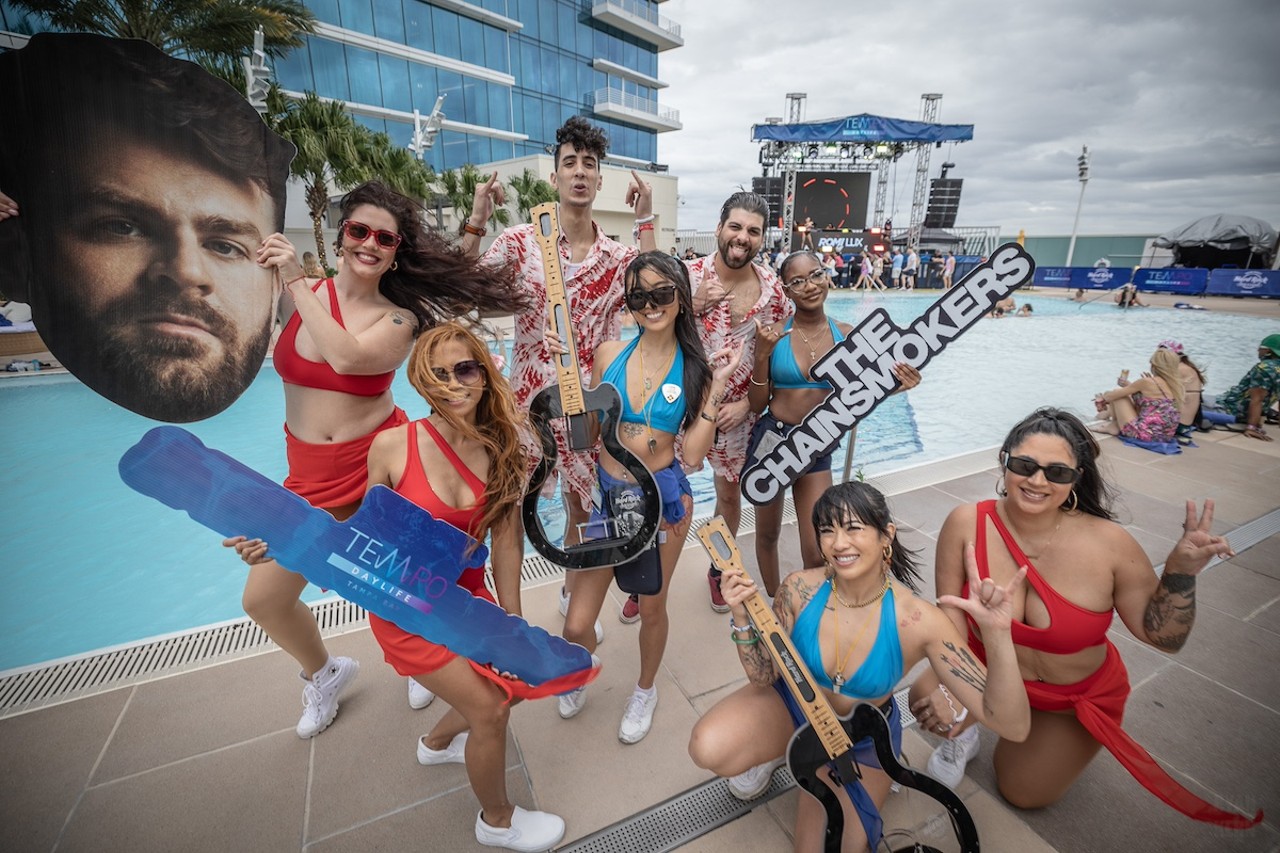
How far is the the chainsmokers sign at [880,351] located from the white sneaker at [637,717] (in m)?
1.29

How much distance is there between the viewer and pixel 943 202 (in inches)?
1363

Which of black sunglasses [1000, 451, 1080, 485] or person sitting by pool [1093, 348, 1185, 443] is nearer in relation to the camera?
black sunglasses [1000, 451, 1080, 485]

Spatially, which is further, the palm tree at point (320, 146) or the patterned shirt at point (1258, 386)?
the palm tree at point (320, 146)

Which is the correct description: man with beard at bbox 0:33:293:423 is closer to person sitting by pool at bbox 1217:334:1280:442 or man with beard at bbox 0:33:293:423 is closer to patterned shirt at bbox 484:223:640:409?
patterned shirt at bbox 484:223:640:409

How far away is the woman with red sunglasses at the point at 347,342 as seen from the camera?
192cm

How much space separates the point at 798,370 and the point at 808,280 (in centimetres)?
46

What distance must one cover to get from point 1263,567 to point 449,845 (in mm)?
5252

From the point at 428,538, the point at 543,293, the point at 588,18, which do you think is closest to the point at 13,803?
the point at 428,538

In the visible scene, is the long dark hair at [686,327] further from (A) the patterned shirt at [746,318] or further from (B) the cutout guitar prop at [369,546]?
(B) the cutout guitar prop at [369,546]

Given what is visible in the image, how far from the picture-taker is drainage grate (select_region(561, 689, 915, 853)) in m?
1.88

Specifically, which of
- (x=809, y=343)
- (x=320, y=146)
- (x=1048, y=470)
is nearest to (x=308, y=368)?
(x=809, y=343)

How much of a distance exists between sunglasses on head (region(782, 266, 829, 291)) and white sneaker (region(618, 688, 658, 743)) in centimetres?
208

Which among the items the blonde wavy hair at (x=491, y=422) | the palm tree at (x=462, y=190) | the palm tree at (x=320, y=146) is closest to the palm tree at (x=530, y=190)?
the palm tree at (x=462, y=190)

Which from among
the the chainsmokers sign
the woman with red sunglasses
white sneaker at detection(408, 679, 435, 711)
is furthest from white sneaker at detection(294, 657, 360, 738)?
the the chainsmokers sign
